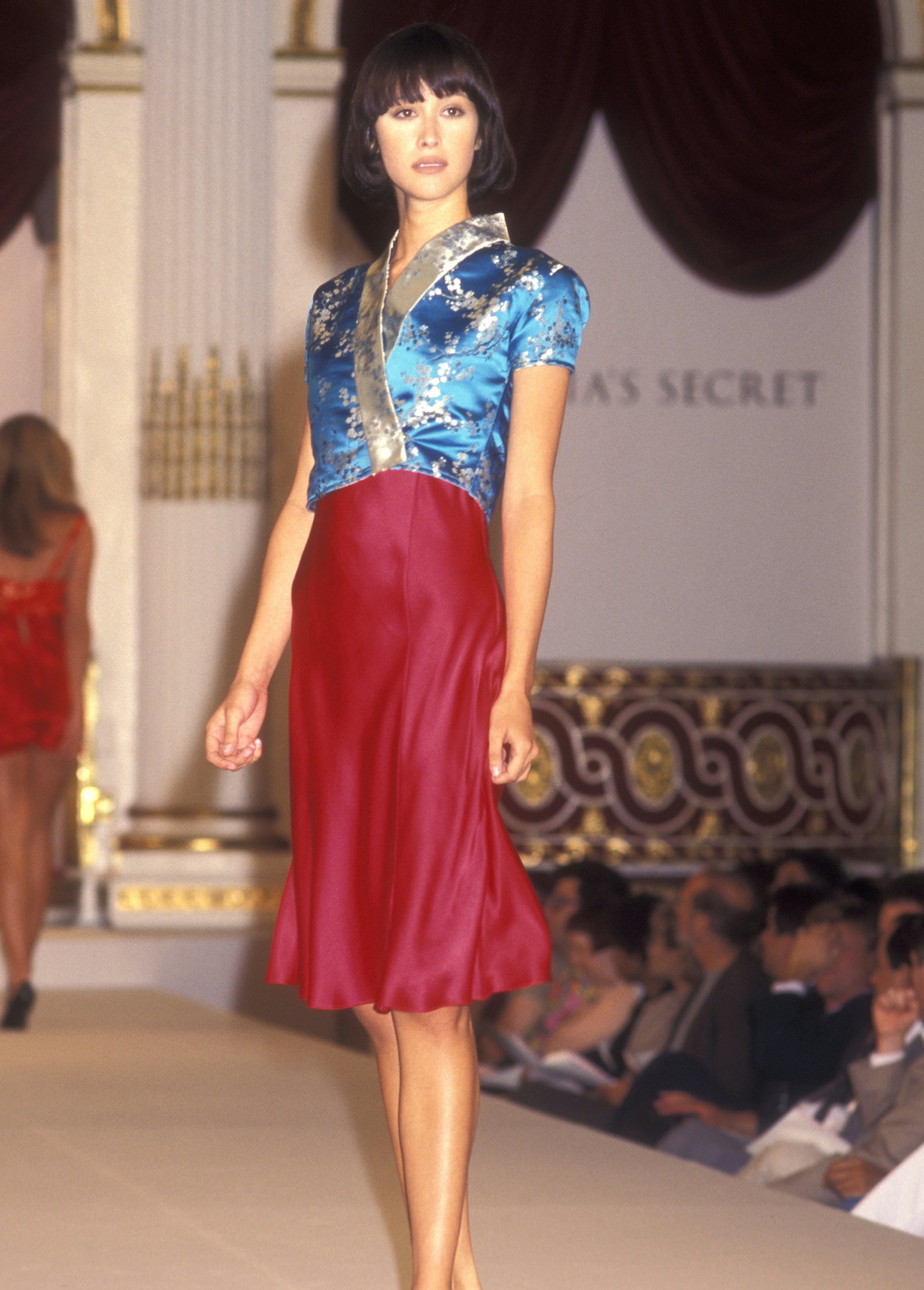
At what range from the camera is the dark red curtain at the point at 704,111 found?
7.30 m

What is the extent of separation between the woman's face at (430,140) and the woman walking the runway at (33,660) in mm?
2907

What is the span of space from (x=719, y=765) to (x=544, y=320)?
18.4 feet

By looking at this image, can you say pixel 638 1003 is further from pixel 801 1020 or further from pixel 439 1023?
pixel 439 1023

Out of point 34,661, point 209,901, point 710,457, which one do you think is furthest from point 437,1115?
point 710,457

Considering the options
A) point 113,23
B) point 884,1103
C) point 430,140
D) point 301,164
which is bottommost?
point 884,1103

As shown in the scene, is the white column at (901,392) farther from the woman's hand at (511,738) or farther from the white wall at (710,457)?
the woman's hand at (511,738)

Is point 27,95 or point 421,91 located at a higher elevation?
point 27,95

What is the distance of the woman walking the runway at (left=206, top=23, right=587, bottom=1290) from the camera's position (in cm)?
203

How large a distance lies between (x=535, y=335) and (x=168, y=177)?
4.73 meters

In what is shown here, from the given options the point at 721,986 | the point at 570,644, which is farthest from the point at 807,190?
the point at 721,986

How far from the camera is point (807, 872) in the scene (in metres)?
5.22

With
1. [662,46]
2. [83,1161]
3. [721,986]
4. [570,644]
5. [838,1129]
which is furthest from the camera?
[570,644]

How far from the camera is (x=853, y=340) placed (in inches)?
320

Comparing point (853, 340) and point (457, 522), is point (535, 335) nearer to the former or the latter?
point (457, 522)
